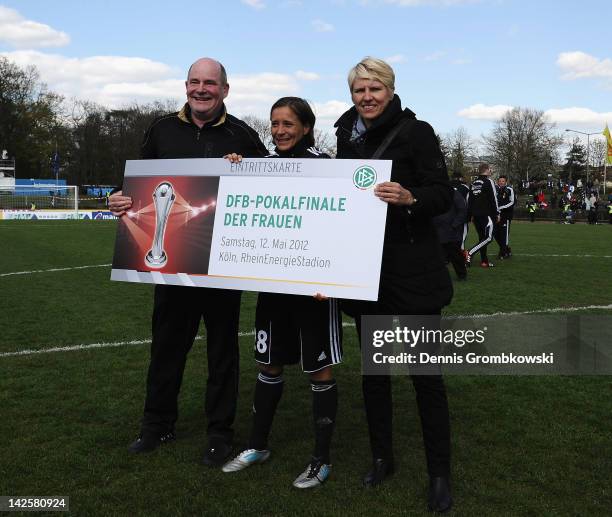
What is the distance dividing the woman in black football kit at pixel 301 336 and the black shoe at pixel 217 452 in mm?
109

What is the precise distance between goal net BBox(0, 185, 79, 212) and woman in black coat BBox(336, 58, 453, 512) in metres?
36.1

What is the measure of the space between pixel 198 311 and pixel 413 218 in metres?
1.62

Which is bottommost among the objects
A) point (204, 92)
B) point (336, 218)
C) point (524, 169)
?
point (336, 218)

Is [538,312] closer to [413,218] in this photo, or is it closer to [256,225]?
[413,218]

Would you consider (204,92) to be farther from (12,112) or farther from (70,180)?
(70,180)

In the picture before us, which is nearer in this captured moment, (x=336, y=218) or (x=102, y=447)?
(x=336, y=218)

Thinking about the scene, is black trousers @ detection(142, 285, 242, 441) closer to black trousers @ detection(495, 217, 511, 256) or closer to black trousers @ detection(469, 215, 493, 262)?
black trousers @ detection(469, 215, 493, 262)

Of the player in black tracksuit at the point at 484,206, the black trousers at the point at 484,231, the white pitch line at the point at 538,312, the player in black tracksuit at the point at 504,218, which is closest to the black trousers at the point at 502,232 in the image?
the player in black tracksuit at the point at 504,218

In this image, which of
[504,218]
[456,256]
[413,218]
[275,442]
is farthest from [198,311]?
[504,218]

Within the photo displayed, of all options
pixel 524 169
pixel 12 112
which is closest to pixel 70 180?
pixel 12 112

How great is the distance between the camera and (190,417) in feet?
14.9

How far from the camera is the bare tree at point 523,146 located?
84.4 metres

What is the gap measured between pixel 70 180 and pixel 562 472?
272 feet

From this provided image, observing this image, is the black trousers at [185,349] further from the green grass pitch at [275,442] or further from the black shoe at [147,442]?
the green grass pitch at [275,442]
